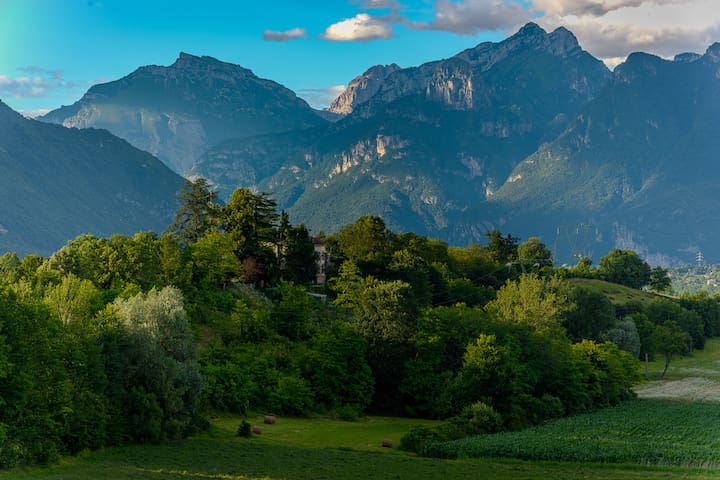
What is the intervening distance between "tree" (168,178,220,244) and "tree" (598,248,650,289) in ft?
320

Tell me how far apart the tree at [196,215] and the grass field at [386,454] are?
35.0m

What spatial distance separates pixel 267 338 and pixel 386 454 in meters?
25.4

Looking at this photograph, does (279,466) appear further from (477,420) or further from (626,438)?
(626,438)

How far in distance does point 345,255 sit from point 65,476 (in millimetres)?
72879

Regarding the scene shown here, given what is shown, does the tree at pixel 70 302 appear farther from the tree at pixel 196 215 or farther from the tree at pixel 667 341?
the tree at pixel 667 341

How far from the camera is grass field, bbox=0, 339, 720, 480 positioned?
141 ft

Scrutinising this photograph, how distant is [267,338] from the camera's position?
77.5 metres

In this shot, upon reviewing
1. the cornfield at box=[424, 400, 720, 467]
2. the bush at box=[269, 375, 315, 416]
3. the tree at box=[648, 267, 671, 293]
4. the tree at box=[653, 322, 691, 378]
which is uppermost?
the tree at box=[648, 267, 671, 293]

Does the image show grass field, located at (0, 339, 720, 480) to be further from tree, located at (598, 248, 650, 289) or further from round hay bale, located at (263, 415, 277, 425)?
Result: tree, located at (598, 248, 650, 289)

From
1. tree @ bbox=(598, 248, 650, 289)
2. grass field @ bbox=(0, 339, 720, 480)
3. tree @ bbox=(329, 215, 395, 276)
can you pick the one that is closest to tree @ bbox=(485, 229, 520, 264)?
tree @ bbox=(598, 248, 650, 289)

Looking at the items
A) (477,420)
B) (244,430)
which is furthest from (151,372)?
(477,420)

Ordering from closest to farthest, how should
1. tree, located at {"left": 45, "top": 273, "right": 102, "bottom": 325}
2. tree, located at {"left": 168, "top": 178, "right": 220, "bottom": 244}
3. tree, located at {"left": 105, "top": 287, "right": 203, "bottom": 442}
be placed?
tree, located at {"left": 45, "top": 273, "right": 102, "bottom": 325} < tree, located at {"left": 105, "top": 287, "right": 203, "bottom": 442} < tree, located at {"left": 168, "top": 178, "right": 220, "bottom": 244}

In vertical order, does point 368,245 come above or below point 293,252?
above

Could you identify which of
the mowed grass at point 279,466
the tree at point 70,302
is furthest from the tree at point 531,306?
the tree at point 70,302
